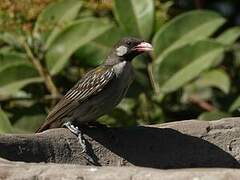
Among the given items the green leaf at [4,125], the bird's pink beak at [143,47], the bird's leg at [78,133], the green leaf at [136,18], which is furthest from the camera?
the green leaf at [136,18]

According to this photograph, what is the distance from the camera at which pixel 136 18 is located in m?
5.96

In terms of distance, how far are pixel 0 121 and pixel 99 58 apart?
0.84 m

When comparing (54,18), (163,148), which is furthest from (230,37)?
(163,148)

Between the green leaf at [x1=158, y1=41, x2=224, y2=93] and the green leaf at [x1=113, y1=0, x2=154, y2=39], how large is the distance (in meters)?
0.25

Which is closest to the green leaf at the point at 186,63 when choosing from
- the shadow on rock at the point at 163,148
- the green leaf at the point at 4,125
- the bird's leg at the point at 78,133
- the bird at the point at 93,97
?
the bird at the point at 93,97

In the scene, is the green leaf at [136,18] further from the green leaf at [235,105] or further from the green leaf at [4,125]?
the green leaf at [4,125]

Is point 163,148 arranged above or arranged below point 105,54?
above

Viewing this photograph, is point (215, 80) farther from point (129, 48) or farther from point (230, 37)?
point (129, 48)

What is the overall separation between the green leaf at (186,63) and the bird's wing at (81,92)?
2.13 ft

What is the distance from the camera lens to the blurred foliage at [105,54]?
5754 mm

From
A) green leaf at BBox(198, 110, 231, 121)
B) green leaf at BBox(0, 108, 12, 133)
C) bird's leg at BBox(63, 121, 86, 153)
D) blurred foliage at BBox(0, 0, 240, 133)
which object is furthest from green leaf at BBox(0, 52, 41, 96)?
bird's leg at BBox(63, 121, 86, 153)

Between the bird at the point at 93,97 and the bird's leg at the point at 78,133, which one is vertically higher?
the bird's leg at the point at 78,133

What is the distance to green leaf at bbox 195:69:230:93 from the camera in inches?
229

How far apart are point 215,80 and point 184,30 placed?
34cm
